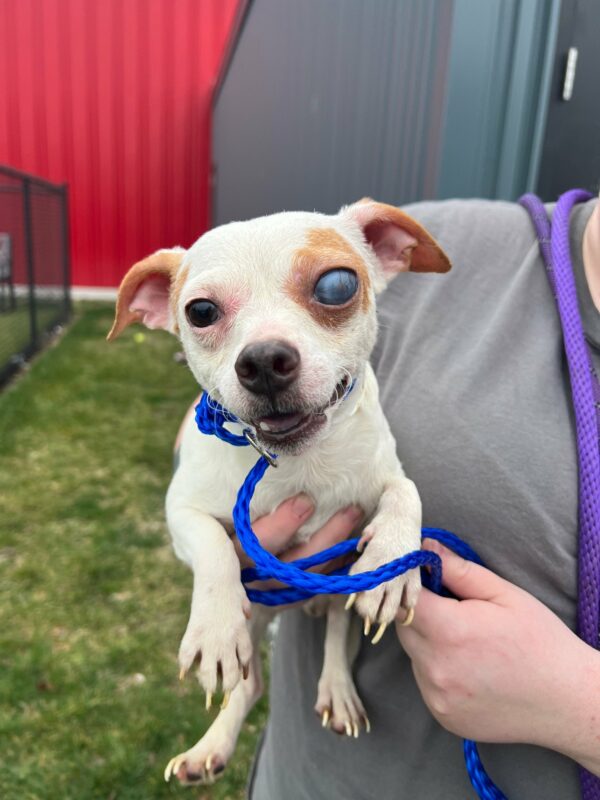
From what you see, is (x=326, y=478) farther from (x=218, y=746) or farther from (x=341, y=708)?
(x=218, y=746)

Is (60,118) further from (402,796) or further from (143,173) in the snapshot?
(402,796)

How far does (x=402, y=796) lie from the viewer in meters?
1.00

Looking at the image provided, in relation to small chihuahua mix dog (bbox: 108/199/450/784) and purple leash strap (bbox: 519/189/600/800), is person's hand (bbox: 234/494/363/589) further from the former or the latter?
purple leash strap (bbox: 519/189/600/800)

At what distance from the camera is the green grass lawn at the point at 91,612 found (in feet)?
6.56

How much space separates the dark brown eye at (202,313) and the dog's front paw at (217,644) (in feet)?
1.31

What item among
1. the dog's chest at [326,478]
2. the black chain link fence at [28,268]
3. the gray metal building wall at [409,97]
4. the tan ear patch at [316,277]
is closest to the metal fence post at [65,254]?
the black chain link fence at [28,268]

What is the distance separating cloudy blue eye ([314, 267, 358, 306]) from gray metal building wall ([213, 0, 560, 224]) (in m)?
0.95

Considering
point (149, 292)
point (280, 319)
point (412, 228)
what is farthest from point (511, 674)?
point (149, 292)

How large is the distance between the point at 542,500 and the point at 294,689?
626 millimetres

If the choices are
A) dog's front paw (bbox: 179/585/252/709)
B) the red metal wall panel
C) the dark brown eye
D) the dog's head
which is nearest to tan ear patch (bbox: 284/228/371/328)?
the dog's head

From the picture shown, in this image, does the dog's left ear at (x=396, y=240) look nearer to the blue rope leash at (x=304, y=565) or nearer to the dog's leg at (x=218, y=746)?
the blue rope leash at (x=304, y=565)

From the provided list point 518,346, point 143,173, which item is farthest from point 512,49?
point 143,173

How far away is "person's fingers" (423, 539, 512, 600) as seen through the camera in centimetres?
89

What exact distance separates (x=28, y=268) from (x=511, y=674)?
21.6 feet
